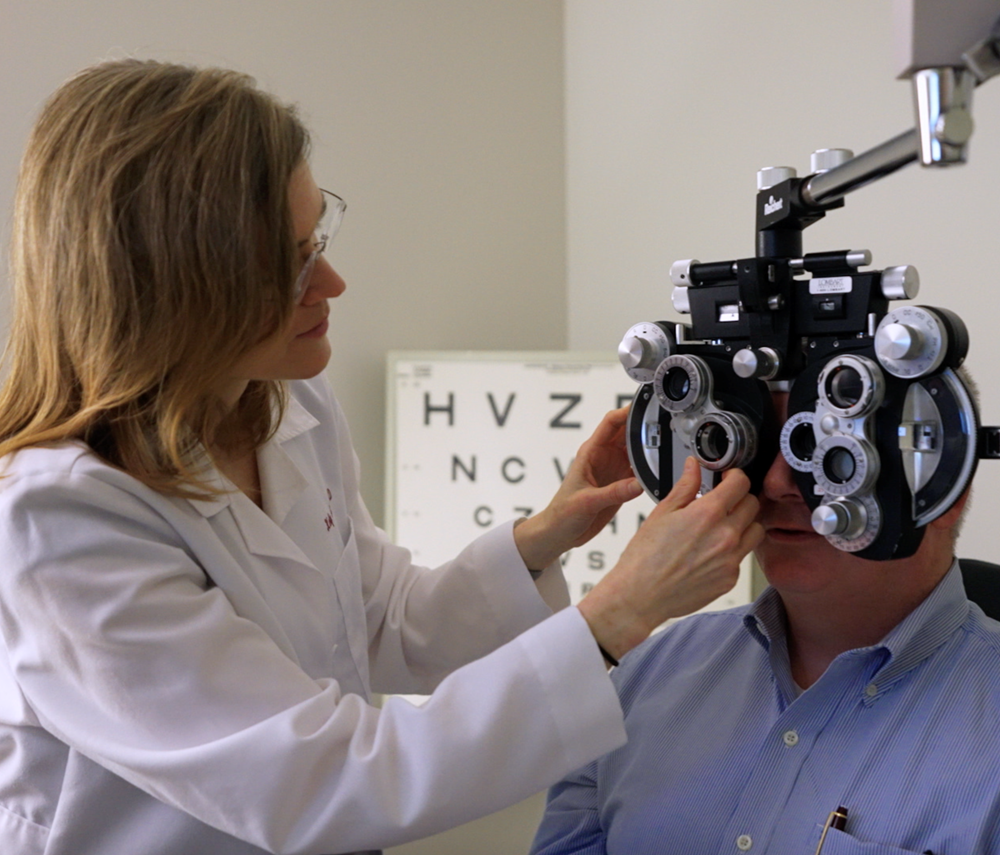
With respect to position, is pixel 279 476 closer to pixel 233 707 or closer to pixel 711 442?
pixel 233 707

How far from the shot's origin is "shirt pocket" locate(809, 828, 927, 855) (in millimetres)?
970

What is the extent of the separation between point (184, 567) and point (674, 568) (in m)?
0.45

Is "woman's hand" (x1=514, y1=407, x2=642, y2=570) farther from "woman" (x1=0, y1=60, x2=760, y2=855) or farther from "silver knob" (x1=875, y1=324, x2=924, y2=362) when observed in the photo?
"silver knob" (x1=875, y1=324, x2=924, y2=362)

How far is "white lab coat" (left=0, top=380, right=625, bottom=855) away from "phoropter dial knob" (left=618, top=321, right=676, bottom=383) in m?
0.26

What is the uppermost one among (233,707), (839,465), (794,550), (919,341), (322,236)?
(322,236)

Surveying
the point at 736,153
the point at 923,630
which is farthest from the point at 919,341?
the point at 736,153

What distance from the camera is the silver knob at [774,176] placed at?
96 centimetres

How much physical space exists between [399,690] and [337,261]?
121cm

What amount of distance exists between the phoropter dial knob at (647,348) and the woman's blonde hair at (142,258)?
1.10 ft

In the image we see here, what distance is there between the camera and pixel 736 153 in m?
2.16

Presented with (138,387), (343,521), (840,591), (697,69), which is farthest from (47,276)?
(697,69)

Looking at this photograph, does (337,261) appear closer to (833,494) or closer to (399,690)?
(399,690)

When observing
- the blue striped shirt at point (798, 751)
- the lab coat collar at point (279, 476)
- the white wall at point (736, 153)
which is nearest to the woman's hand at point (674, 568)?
the blue striped shirt at point (798, 751)

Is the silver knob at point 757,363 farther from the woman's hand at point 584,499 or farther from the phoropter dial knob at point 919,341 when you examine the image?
the woman's hand at point 584,499
